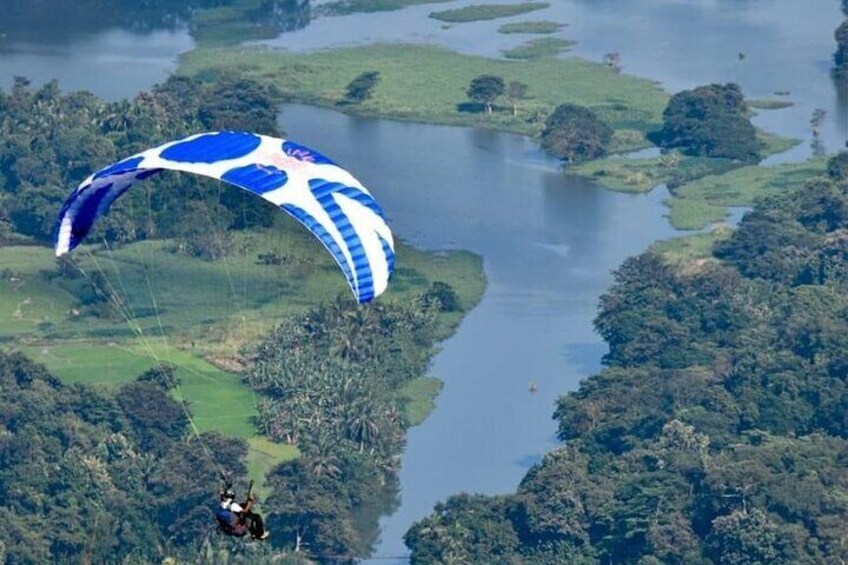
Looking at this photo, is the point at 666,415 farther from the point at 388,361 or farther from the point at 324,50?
the point at 324,50

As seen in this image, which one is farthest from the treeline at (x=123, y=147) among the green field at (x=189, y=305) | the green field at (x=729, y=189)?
the green field at (x=729, y=189)

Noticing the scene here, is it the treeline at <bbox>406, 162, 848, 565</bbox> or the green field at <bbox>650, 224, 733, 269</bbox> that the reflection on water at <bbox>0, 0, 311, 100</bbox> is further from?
the treeline at <bbox>406, 162, 848, 565</bbox>

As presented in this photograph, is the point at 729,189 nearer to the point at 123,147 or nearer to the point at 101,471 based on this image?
the point at 123,147

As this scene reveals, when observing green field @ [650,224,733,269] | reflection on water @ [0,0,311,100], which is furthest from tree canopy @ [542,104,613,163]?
reflection on water @ [0,0,311,100]

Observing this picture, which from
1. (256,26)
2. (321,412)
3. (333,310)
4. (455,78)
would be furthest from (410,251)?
(256,26)

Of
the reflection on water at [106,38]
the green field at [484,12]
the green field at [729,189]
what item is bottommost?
the reflection on water at [106,38]

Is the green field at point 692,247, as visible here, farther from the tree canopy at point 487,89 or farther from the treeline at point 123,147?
the tree canopy at point 487,89
